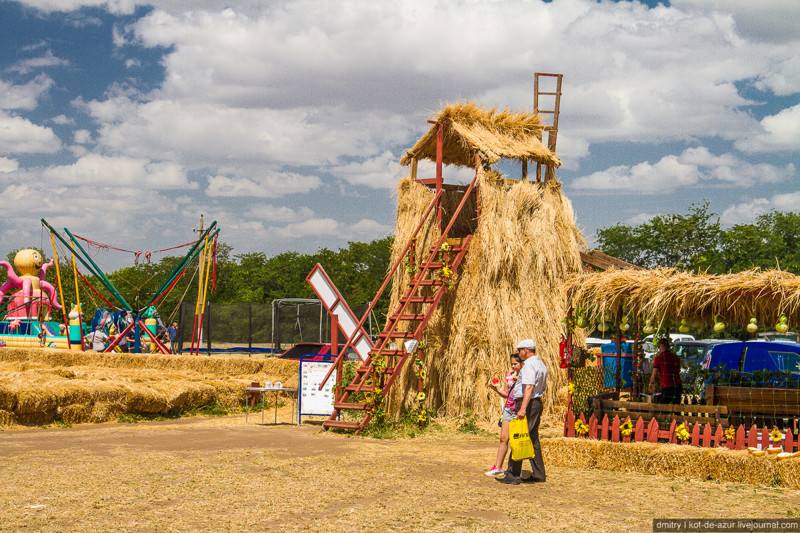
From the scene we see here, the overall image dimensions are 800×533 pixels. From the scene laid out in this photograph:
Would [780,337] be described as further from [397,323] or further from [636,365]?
[397,323]

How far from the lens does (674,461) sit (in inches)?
367

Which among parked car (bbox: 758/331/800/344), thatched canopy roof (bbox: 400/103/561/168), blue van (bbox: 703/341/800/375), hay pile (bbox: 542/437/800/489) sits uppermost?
thatched canopy roof (bbox: 400/103/561/168)

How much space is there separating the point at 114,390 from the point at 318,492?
813 cm

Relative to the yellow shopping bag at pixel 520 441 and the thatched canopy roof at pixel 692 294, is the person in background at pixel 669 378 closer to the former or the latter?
the thatched canopy roof at pixel 692 294

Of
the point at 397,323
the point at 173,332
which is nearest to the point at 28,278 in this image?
the point at 173,332

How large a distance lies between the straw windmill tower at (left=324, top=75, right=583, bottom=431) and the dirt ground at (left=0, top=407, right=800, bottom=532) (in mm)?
1940

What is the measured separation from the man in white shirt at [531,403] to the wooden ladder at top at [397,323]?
4519 millimetres

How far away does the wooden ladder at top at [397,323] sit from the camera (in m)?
13.2

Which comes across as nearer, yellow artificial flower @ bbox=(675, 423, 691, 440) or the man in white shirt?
the man in white shirt

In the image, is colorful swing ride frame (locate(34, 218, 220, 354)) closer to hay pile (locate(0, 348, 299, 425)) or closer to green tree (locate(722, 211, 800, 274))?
hay pile (locate(0, 348, 299, 425))

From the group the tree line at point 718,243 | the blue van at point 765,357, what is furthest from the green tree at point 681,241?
the blue van at point 765,357

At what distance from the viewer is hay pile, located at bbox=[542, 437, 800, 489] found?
8.70 meters

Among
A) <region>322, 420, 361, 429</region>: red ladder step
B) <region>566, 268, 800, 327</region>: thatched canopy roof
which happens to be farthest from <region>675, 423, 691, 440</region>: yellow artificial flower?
<region>322, 420, 361, 429</region>: red ladder step

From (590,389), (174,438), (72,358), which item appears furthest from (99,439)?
(72,358)
